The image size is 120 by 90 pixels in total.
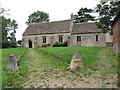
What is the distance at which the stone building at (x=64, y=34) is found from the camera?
32.3m

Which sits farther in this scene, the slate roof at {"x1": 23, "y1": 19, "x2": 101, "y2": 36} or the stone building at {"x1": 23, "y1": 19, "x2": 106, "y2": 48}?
the slate roof at {"x1": 23, "y1": 19, "x2": 101, "y2": 36}

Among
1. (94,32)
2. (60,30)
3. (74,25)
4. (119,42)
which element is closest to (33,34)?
(60,30)

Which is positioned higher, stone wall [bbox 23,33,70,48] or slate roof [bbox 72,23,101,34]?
slate roof [bbox 72,23,101,34]

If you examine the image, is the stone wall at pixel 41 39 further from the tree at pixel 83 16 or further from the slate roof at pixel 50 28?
the tree at pixel 83 16

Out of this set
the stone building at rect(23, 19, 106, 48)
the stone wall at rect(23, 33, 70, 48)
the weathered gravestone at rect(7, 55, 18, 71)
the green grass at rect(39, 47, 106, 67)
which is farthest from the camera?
the stone wall at rect(23, 33, 70, 48)

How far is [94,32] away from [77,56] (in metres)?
25.2

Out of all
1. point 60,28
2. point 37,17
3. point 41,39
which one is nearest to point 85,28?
point 60,28

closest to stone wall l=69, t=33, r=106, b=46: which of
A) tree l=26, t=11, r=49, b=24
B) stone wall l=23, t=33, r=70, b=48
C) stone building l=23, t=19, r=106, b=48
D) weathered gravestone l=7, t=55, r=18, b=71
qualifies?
stone building l=23, t=19, r=106, b=48

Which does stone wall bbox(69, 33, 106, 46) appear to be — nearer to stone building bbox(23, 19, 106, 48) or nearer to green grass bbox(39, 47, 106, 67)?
stone building bbox(23, 19, 106, 48)

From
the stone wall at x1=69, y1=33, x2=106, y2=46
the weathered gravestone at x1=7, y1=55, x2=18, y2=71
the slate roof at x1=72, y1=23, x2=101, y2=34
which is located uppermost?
the slate roof at x1=72, y1=23, x2=101, y2=34

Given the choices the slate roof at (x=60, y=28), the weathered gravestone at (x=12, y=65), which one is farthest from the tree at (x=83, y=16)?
the weathered gravestone at (x=12, y=65)

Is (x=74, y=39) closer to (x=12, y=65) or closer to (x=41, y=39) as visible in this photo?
(x=41, y=39)

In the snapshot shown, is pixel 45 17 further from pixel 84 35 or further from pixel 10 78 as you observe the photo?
pixel 10 78

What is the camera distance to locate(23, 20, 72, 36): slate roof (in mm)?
34812
